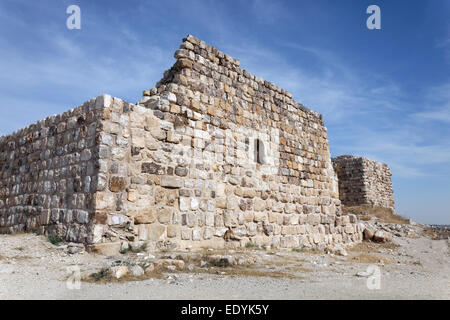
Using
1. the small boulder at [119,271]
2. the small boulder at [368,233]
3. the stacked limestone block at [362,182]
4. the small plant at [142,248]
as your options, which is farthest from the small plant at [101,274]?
the stacked limestone block at [362,182]

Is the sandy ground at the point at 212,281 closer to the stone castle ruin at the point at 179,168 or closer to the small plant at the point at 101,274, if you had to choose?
the small plant at the point at 101,274

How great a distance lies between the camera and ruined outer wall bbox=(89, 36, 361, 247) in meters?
5.75

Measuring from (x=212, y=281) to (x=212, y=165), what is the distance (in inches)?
128

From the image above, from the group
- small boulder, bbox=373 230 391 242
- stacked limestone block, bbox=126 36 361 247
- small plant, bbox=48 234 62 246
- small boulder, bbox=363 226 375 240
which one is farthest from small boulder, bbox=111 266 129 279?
small boulder, bbox=363 226 375 240

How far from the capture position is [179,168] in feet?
21.0

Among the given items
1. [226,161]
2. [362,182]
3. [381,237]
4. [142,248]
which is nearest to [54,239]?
[142,248]

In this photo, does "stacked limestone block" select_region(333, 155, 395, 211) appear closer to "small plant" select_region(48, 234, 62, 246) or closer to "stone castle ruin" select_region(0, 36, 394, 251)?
"stone castle ruin" select_region(0, 36, 394, 251)

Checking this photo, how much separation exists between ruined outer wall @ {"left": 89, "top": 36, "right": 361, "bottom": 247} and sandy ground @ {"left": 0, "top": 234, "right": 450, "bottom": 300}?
3.24 ft

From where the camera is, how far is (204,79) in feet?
23.6

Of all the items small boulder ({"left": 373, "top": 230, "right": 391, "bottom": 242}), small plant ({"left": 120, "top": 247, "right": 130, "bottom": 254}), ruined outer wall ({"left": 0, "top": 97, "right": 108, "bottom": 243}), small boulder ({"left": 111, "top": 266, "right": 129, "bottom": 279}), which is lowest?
small boulder ({"left": 373, "top": 230, "right": 391, "bottom": 242})

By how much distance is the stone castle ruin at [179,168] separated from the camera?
18.3ft

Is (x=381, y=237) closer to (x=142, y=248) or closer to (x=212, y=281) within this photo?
(x=142, y=248)

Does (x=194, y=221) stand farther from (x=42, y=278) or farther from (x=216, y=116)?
(x=42, y=278)

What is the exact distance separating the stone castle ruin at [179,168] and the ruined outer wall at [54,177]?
→ 2cm
